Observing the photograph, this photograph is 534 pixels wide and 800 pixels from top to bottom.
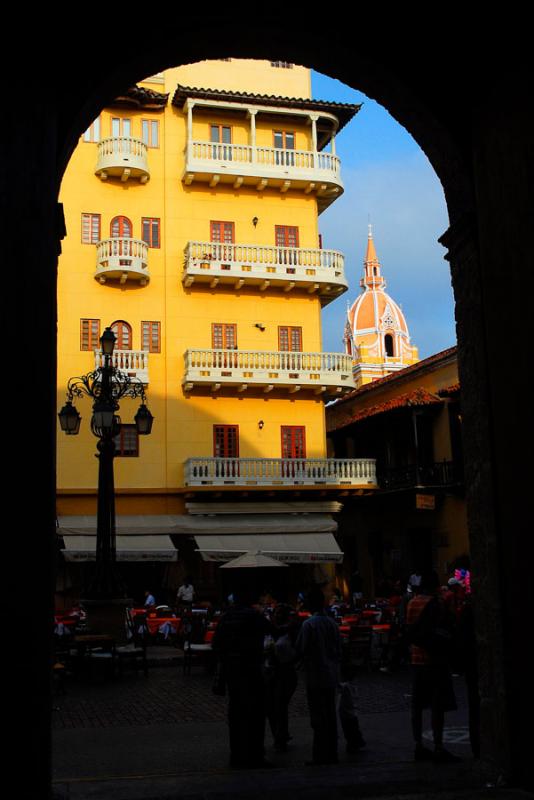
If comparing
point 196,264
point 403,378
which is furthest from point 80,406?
point 403,378

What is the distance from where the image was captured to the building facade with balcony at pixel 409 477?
106 ft

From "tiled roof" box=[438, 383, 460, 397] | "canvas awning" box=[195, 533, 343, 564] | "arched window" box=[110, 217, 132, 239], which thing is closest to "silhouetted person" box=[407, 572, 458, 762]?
"canvas awning" box=[195, 533, 343, 564]

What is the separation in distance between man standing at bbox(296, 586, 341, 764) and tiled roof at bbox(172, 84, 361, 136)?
26339 millimetres

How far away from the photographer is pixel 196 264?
31062 millimetres

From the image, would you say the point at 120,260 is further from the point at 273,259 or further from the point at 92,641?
the point at 92,641

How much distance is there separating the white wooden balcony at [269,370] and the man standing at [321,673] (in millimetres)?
22264

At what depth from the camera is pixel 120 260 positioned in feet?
99.9

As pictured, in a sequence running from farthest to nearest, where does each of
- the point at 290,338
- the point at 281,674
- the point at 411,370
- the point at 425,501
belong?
the point at 411,370 < the point at 290,338 < the point at 425,501 < the point at 281,674

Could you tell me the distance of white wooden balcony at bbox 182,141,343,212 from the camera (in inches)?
1254

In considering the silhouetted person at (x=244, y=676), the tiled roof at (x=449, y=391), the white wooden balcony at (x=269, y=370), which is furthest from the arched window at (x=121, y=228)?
the silhouetted person at (x=244, y=676)

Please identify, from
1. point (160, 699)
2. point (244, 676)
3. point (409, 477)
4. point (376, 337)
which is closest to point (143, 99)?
point (409, 477)

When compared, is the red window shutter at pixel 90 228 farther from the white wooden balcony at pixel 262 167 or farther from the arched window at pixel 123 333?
the white wooden balcony at pixel 262 167

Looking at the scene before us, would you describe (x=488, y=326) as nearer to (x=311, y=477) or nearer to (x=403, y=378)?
(x=311, y=477)

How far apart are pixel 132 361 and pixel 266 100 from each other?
34.2 feet
